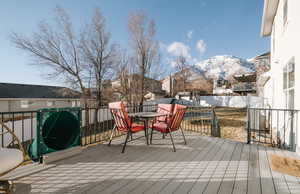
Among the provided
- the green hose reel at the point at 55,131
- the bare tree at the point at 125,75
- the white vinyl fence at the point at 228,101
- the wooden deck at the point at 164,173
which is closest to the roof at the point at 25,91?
the bare tree at the point at 125,75

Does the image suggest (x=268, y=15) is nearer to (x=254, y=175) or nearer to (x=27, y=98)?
(x=254, y=175)

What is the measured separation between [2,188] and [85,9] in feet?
39.3

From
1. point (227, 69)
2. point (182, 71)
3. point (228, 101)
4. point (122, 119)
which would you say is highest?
point (227, 69)

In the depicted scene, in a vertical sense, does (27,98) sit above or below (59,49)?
below

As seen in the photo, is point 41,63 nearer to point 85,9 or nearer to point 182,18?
point 85,9

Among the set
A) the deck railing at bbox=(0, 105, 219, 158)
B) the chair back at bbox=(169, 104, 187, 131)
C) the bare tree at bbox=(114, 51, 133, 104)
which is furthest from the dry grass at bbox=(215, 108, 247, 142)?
the bare tree at bbox=(114, 51, 133, 104)

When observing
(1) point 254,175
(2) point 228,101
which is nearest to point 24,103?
(1) point 254,175

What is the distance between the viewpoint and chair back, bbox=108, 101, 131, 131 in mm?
3068

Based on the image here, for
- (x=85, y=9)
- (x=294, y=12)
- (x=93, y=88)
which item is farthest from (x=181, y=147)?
(x=85, y=9)

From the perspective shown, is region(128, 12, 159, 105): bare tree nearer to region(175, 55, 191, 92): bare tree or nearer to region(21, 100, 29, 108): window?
region(175, 55, 191, 92): bare tree

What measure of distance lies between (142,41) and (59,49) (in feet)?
21.5

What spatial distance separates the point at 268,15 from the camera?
21.4 ft

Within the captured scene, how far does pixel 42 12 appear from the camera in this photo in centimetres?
924

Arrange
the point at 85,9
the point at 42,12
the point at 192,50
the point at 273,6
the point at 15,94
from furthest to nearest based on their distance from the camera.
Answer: the point at 192,50 → the point at 15,94 → the point at 85,9 → the point at 42,12 → the point at 273,6
